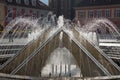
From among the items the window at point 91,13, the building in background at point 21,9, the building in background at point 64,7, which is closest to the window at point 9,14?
the building in background at point 21,9

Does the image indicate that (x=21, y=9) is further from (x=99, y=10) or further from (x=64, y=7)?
(x=64, y=7)

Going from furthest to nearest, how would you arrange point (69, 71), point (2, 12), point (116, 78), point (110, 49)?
point (2, 12) < point (110, 49) < point (69, 71) < point (116, 78)

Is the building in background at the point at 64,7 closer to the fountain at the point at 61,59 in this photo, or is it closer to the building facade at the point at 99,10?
the building facade at the point at 99,10

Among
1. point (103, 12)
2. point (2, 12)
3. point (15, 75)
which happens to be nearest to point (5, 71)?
point (15, 75)

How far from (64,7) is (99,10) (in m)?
19.5

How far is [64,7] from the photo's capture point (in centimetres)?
7694

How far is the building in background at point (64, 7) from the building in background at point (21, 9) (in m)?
15.9

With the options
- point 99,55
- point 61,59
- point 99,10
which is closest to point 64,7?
point 99,10

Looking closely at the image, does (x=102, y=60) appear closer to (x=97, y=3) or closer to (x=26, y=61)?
(x=26, y=61)

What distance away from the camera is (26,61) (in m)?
11.3

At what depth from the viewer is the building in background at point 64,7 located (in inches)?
2982

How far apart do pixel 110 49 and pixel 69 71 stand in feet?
29.9

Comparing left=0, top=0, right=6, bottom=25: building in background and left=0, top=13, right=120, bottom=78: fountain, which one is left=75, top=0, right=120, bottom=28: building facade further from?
left=0, top=13, right=120, bottom=78: fountain

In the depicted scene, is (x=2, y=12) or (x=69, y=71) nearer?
(x=69, y=71)
